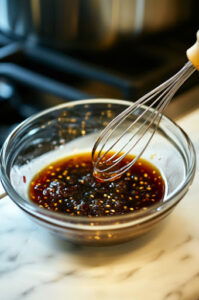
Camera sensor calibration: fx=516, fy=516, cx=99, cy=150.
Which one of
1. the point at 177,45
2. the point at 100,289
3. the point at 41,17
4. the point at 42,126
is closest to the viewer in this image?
the point at 100,289

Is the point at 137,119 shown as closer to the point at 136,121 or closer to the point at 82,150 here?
the point at 136,121

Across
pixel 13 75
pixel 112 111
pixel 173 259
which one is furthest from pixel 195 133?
pixel 13 75

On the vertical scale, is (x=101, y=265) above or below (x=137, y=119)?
below

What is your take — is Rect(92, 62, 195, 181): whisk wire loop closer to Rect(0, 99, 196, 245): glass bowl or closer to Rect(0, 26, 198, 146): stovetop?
Rect(0, 99, 196, 245): glass bowl

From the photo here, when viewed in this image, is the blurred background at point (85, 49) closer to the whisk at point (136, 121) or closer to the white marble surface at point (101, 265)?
the whisk at point (136, 121)

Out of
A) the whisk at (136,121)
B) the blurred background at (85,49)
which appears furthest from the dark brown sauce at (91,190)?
the blurred background at (85,49)

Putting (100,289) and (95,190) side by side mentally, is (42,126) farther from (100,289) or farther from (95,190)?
(100,289)

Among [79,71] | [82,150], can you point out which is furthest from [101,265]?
[79,71]
